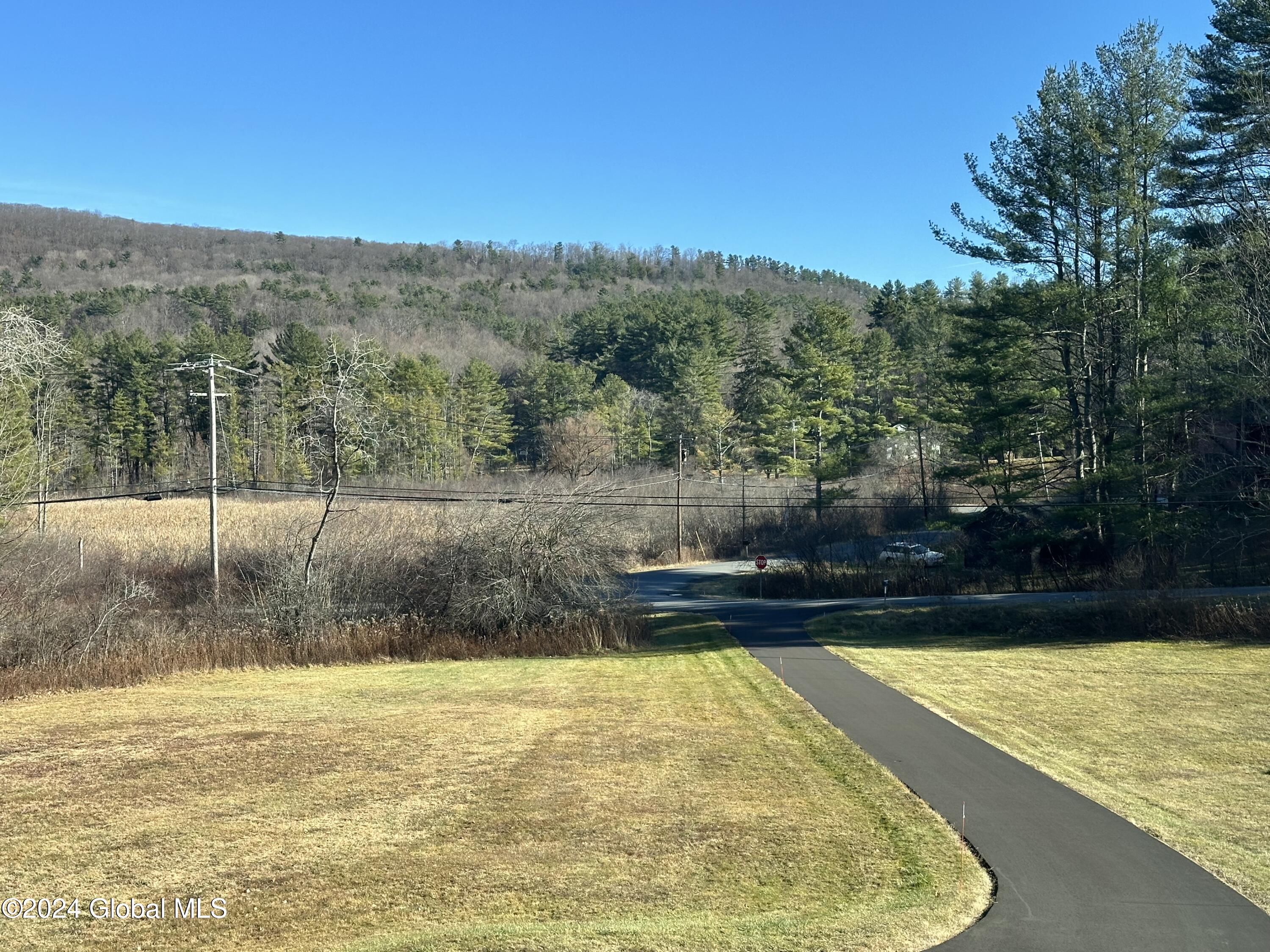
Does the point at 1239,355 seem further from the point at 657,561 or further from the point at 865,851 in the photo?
the point at 657,561

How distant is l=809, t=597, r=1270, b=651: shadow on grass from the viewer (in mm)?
23469

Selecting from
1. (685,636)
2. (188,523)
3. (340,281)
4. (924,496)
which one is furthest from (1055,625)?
(340,281)

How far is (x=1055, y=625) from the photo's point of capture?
85.0 feet

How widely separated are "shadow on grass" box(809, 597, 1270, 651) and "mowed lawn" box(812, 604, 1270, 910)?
0.26 feet

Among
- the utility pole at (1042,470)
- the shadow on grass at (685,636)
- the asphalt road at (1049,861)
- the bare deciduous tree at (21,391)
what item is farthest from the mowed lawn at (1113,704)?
the bare deciduous tree at (21,391)

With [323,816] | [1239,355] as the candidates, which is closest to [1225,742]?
[323,816]

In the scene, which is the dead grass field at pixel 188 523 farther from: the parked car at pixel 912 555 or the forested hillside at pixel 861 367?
the parked car at pixel 912 555

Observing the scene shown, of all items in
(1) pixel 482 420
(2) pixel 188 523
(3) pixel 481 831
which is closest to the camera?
(3) pixel 481 831

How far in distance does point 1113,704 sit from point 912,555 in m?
25.5

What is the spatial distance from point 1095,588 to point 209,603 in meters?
28.0

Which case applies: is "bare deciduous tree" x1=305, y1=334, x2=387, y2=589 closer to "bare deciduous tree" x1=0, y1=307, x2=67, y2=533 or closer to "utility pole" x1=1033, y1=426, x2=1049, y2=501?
"bare deciduous tree" x1=0, y1=307, x2=67, y2=533

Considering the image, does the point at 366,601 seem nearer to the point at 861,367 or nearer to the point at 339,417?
the point at 339,417

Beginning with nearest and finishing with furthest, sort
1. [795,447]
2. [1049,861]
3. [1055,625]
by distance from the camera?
[1049,861]
[1055,625]
[795,447]

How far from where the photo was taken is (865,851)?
8.27 meters
